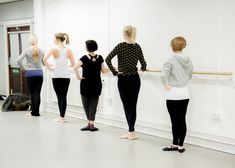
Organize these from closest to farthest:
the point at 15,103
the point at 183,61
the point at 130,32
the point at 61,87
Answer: the point at 183,61 → the point at 130,32 → the point at 61,87 → the point at 15,103

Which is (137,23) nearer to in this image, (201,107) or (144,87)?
(144,87)

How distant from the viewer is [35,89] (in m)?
6.59

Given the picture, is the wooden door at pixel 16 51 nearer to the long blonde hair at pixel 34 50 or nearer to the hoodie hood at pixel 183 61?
the long blonde hair at pixel 34 50

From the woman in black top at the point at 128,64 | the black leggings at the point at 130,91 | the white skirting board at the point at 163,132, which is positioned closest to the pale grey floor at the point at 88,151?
the white skirting board at the point at 163,132

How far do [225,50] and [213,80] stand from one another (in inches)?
16.1

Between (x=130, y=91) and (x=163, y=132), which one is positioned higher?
(x=130, y=91)

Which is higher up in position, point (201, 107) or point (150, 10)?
point (150, 10)

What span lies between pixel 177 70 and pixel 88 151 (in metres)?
1.48

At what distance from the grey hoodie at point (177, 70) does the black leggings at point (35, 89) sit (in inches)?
125

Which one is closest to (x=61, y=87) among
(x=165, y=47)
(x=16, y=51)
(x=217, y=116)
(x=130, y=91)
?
(x=130, y=91)

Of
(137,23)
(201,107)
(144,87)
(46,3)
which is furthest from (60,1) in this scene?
(201,107)

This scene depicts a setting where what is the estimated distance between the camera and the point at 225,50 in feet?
13.6

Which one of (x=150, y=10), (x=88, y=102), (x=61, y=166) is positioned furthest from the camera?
(x=88, y=102)

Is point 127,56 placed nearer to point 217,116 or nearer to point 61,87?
point 217,116
